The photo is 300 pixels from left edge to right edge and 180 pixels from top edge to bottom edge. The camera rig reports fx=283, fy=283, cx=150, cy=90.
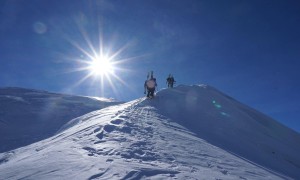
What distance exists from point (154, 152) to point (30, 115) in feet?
98.0

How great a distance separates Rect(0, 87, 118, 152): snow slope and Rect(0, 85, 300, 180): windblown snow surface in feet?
39.8

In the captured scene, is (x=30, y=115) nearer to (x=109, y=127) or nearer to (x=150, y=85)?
(x=150, y=85)

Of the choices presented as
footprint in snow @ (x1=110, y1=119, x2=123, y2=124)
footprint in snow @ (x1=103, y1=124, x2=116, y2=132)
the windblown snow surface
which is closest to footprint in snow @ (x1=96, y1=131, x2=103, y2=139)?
the windblown snow surface

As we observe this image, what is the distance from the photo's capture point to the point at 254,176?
9.97 meters

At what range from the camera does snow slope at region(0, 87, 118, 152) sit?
89.0 ft

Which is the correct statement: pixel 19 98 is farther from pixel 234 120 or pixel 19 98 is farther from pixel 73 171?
pixel 73 171

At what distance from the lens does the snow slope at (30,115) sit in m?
27.1

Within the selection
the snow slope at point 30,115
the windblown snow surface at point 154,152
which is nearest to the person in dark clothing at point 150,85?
the windblown snow surface at point 154,152

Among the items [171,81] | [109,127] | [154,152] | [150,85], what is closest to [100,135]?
[109,127]

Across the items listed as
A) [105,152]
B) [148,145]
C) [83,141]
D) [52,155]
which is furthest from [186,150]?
[52,155]

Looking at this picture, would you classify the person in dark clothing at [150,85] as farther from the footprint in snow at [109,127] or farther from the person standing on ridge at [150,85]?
the footprint in snow at [109,127]

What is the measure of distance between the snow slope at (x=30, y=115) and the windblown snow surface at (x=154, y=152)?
39.8 feet

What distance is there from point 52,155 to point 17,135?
2063 cm

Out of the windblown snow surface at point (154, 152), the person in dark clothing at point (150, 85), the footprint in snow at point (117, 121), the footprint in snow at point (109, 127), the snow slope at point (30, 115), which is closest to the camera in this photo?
the windblown snow surface at point (154, 152)
